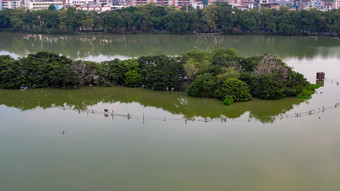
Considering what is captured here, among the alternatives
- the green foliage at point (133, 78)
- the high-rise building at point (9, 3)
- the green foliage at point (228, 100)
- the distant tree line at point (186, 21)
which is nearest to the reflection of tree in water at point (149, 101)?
the green foliage at point (228, 100)

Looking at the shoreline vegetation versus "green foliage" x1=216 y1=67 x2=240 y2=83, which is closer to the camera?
the shoreline vegetation

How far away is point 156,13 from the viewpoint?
38.2m

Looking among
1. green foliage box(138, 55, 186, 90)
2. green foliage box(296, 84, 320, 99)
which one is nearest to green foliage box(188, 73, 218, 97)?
green foliage box(138, 55, 186, 90)

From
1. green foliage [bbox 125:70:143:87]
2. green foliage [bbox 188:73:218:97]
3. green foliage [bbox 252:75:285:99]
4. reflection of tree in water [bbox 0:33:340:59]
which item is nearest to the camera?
green foliage [bbox 252:75:285:99]

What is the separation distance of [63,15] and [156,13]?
8.81 metres

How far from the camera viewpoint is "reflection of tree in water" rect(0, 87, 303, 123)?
1313 centimetres

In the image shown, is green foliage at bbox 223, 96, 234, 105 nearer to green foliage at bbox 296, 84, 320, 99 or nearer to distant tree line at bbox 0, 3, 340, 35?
green foliage at bbox 296, 84, 320, 99

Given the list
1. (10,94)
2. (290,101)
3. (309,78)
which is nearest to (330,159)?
(290,101)

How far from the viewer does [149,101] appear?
Result: 1453 cm

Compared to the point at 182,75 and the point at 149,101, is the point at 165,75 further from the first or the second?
the point at 149,101

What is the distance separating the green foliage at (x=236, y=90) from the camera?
545 inches

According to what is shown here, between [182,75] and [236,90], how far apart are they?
255 centimetres

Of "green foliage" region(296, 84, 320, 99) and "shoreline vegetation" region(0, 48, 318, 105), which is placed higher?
"shoreline vegetation" region(0, 48, 318, 105)

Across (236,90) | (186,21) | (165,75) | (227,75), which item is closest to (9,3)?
(186,21)
